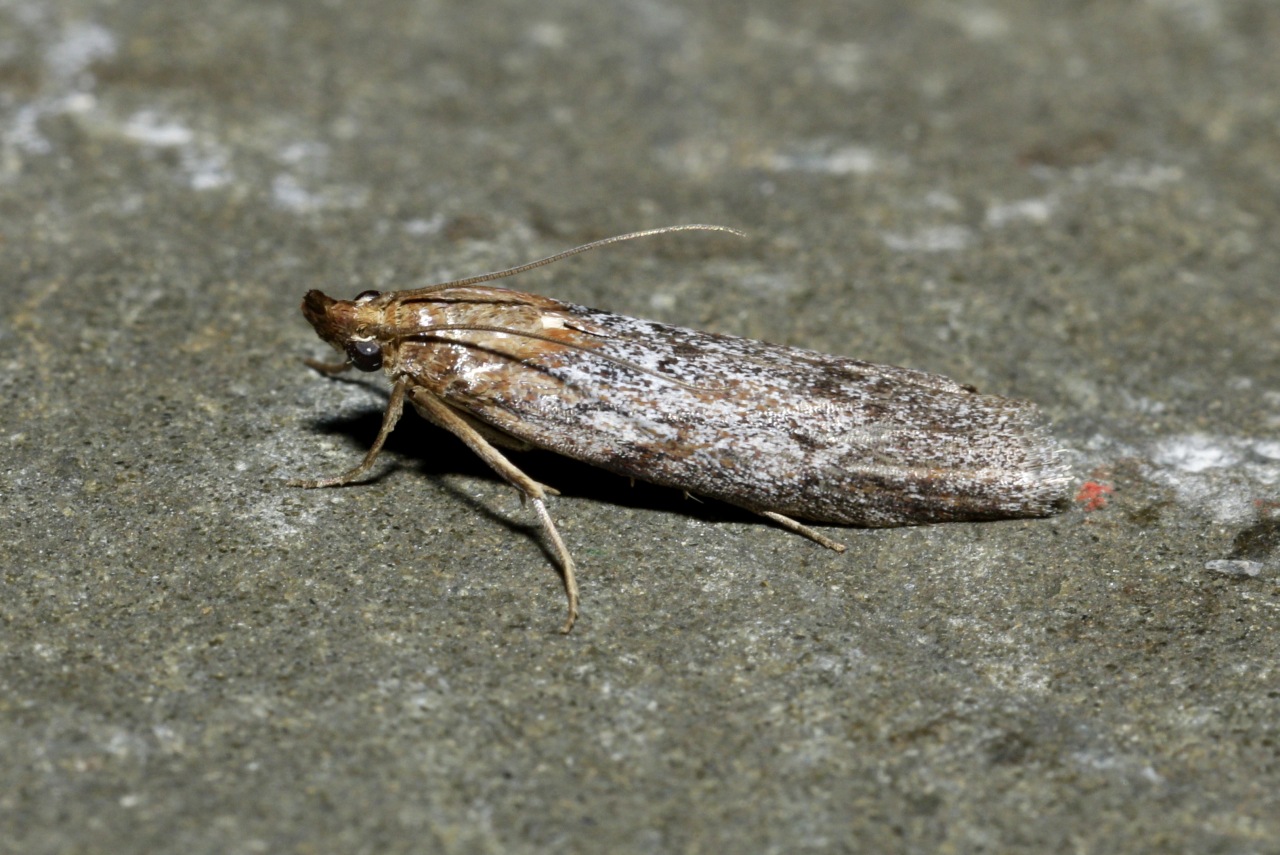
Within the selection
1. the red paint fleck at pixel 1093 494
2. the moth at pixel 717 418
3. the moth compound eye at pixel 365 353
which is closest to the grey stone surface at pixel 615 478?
the red paint fleck at pixel 1093 494

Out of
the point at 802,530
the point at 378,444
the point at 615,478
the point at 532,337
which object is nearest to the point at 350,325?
the point at 378,444

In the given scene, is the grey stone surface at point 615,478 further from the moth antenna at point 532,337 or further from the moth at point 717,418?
the moth antenna at point 532,337

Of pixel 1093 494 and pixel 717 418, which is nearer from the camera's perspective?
pixel 717 418

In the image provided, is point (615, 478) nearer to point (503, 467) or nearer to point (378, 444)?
point (503, 467)

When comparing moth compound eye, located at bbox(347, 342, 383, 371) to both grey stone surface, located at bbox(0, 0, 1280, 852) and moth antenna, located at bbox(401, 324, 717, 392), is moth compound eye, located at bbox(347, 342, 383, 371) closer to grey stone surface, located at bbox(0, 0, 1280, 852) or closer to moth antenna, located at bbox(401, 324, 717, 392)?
moth antenna, located at bbox(401, 324, 717, 392)

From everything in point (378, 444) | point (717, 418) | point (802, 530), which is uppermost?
point (717, 418)

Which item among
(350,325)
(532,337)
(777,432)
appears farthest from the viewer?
(350,325)
